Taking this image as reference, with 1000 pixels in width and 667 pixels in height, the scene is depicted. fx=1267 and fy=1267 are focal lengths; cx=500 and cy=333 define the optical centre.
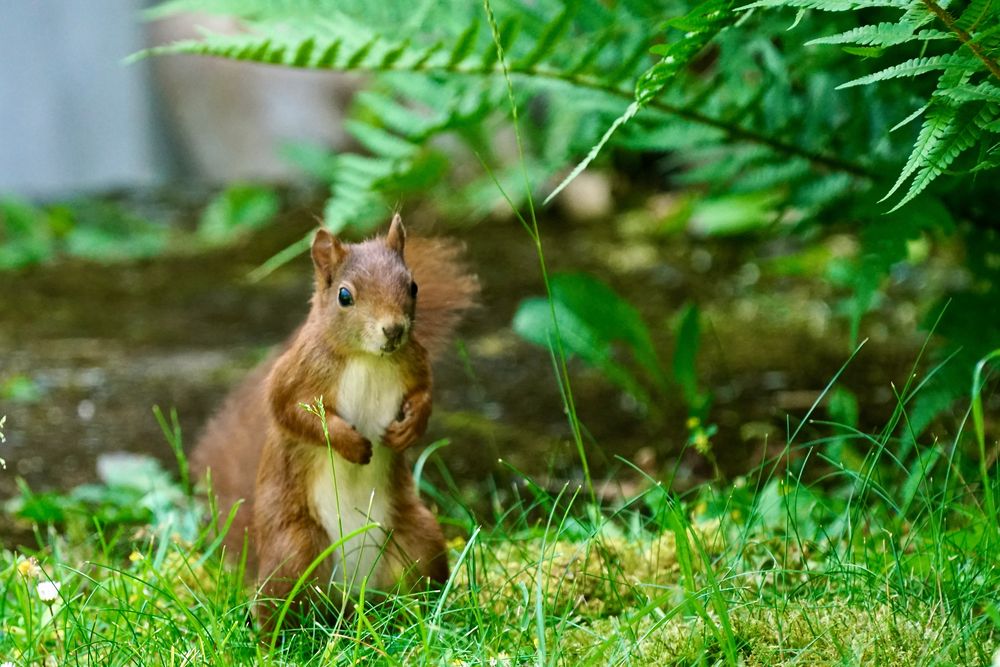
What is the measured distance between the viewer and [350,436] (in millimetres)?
1919

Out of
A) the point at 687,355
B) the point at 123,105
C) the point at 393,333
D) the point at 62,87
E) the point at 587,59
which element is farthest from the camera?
the point at 62,87

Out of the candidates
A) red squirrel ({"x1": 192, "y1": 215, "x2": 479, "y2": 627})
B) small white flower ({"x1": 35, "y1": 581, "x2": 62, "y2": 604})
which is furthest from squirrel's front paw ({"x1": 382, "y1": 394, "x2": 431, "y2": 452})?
small white flower ({"x1": 35, "y1": 581, "x2": 62, "y2": 604})

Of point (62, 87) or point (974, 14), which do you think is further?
point (62, 87)

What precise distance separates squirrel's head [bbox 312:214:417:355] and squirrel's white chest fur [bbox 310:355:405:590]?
6cm

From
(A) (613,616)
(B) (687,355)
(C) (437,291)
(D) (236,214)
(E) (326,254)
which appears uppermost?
(E) (326,254)

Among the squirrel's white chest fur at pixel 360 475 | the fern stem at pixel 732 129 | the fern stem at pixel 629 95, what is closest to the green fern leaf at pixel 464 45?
the fern stem at pixel 629 95

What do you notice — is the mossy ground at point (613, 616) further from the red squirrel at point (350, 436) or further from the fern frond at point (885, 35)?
the fern frond at point (885, 35)

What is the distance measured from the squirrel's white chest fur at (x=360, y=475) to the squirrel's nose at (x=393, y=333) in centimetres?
9

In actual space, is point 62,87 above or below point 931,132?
above

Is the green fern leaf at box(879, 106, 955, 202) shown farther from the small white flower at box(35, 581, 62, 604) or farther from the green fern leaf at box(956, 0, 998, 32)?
the small white flower at box(35, 581, 62, 604)

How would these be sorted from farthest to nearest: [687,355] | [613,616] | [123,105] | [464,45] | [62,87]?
[62,87], [123,105], [687,355], [464,45], [613,616]

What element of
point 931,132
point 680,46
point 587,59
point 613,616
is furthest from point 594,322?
point 931,132

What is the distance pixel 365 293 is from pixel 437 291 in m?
0.33

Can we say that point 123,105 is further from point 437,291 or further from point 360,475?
point 360,475
